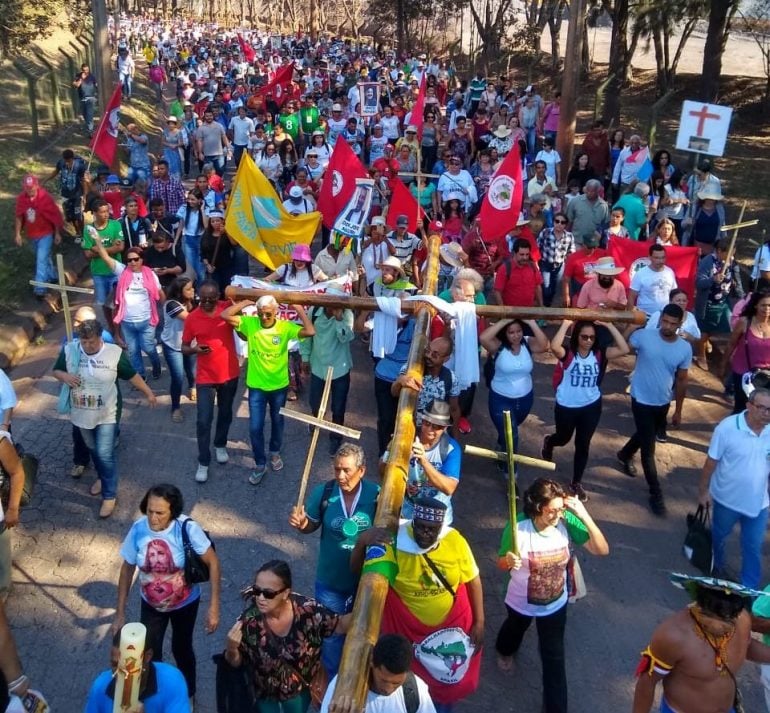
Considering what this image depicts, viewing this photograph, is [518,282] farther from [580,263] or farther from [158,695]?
[158,695]

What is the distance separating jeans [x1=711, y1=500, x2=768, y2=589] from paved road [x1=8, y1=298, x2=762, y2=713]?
50 cm

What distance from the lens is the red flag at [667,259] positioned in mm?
8523

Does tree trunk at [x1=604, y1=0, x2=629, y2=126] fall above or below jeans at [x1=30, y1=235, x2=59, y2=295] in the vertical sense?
above

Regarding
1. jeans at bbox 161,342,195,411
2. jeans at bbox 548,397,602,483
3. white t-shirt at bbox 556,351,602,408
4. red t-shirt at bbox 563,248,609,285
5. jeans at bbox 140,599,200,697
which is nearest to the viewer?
jeans at bbox 140,599,200,697

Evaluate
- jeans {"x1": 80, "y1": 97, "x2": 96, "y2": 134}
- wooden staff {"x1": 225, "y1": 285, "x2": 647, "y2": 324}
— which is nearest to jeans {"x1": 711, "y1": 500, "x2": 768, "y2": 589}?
wooden staff {"x1": 225, "y1": 285, "x2": 647, "y2": 324}

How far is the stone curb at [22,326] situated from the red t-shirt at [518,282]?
554 centimetres

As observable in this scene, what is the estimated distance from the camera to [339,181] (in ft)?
31.3

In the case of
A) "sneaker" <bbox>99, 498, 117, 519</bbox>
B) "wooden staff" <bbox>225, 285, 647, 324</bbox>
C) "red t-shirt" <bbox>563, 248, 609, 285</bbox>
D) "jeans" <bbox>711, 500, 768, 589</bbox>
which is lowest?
"sneaker" <bbox>99, 498, 117, 519</bbox>

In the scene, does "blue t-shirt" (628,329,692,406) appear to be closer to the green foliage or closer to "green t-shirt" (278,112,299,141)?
"green t-shirt" (278,112,299,141)

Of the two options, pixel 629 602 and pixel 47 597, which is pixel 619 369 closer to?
pixel 629 602

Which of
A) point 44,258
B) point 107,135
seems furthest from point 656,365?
point 107,135

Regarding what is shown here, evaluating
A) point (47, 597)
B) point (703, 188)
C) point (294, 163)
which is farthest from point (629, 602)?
point (294, 163)

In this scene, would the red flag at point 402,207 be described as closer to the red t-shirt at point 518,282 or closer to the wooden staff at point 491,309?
the red t-shirt at point 518,282

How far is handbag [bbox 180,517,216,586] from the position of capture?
408 cm
